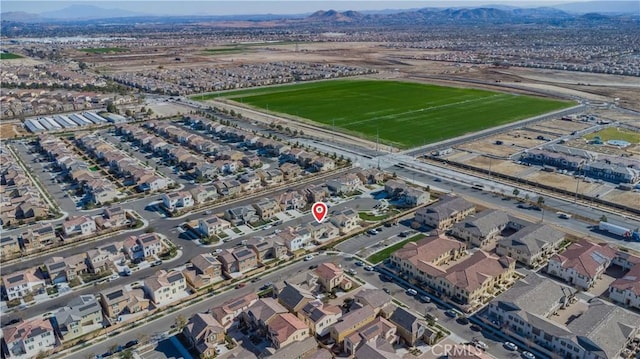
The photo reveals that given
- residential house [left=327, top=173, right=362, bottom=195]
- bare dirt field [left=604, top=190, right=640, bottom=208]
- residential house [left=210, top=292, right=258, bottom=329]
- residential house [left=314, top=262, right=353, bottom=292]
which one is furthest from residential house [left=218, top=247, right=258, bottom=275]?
bare dirt field [left=604, top=190, right=640, bottom=208]

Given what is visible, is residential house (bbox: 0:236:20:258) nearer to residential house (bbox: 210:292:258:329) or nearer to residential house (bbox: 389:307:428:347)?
residential house (bbox: 210:292:258:329)

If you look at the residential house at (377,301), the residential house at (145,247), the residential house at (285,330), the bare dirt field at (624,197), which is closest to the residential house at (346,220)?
the residential house at (377,301)

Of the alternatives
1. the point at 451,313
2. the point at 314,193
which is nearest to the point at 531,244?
the point at 451,313

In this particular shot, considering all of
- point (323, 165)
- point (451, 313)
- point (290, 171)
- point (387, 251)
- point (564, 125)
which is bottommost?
Answer: point (451, 313)

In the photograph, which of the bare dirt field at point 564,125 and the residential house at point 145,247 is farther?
the bare dirt field at point 564,125

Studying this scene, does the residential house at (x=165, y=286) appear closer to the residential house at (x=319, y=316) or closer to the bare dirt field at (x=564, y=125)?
the residential house at (x=319, y=316)

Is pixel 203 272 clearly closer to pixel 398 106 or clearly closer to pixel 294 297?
pixel 294 297

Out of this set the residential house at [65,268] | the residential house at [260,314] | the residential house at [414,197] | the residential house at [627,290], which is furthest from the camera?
the residential house at [414,197]
